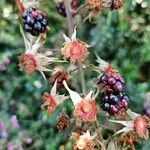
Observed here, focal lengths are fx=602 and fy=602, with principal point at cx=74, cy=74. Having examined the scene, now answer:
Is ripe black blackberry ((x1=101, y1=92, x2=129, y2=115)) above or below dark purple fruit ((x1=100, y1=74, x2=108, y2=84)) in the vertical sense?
below

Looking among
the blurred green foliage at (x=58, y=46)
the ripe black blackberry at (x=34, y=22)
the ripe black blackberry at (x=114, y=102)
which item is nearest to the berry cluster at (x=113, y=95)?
the ripe black blackberry at (x=114, y=102)

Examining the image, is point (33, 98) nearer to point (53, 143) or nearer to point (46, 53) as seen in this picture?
point (53, 143)

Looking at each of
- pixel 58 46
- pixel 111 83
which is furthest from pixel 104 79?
pixel 58 46

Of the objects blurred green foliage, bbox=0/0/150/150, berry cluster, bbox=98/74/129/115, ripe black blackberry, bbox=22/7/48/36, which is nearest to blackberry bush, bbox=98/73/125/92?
berry cluster, bbox=98/74/129/115

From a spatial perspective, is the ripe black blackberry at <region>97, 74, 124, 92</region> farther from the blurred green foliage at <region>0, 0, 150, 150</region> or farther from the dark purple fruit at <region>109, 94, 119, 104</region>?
the blurred green foliage at <region>0, 0, 150, 150</region>

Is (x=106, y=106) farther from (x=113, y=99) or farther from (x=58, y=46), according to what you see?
(x=58, y=46)
